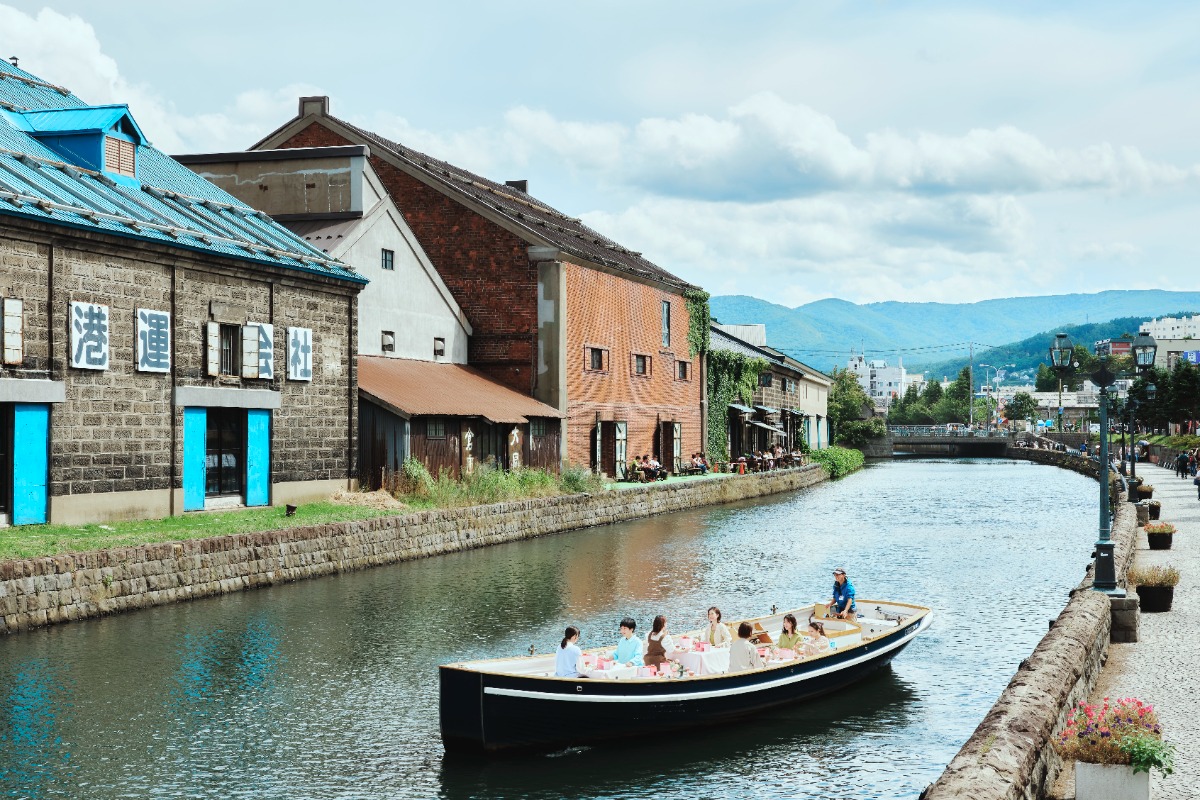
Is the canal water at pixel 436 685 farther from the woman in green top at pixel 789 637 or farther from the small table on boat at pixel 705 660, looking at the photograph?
the woman in green top at pixel 789 637

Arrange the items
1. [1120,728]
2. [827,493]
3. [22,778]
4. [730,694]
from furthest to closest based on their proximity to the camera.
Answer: [827,493]
[730,694]
[22,778]
[1120,728]

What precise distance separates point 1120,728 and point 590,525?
3273cm

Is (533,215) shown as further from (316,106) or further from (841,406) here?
(841,406)

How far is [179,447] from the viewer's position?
96.1 ft

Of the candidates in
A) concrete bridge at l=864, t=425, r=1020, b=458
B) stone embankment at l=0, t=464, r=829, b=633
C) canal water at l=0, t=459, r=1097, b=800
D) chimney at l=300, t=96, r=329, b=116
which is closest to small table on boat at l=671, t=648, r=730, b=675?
canal water at l=0, t=459, r=1097, b=800

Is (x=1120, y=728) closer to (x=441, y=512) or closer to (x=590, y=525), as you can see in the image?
(x=441, y=512)

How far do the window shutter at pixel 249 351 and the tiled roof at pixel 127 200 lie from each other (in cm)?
179

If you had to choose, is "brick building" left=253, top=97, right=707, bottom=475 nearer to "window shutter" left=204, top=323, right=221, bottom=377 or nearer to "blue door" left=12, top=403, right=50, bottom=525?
"window shutter" left=204, top=323, right=221, bottom=377

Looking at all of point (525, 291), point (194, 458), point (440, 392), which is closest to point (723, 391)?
point (525, 291)

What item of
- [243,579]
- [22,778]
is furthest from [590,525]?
[22,778]

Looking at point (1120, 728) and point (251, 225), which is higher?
point (251, 225)

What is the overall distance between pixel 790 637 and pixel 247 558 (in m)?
13.2

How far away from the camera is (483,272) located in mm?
48906

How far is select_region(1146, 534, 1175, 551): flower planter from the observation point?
30.0m
